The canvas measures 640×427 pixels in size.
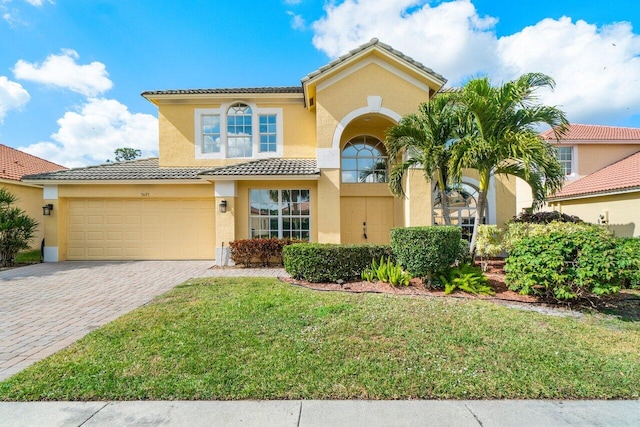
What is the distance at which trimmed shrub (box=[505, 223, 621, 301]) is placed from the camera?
18.7ft

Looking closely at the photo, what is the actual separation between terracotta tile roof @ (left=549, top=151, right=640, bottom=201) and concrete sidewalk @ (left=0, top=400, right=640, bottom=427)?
1322cm

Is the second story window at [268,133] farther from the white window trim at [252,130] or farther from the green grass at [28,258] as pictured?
the green grass at [28,258]

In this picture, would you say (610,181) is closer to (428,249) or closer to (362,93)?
(362,93)

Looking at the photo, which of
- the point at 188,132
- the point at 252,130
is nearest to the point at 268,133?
the point at 252,130

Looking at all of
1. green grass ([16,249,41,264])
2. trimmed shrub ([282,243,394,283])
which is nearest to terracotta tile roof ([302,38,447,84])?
trimmed shrub ([282,243,394,283])

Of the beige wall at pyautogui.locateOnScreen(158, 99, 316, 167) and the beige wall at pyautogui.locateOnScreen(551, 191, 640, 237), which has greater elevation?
the beige wall at pyautogui.locateOnScreen(158, 99, 316, 167)

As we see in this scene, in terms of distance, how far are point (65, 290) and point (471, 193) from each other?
14.7 m

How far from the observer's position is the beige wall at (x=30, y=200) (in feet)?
50.4

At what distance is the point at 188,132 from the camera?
13797 mm

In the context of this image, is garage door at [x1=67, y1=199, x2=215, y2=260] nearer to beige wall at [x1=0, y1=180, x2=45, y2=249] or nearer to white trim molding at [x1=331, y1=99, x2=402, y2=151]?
beige wall at [x1=0, y1=180, x2=45, y2=249]

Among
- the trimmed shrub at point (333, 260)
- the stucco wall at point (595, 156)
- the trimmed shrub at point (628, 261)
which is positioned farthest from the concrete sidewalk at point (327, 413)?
the stucco wall at point (595, 156)

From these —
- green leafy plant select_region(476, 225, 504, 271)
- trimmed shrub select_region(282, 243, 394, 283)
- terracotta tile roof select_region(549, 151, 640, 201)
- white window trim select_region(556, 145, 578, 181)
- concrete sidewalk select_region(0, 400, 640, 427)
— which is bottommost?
concrete sidewalk select_region(0, 400, 640, 427)

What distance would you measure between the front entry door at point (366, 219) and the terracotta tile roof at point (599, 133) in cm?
1036

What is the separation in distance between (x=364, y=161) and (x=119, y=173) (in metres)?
10.7
